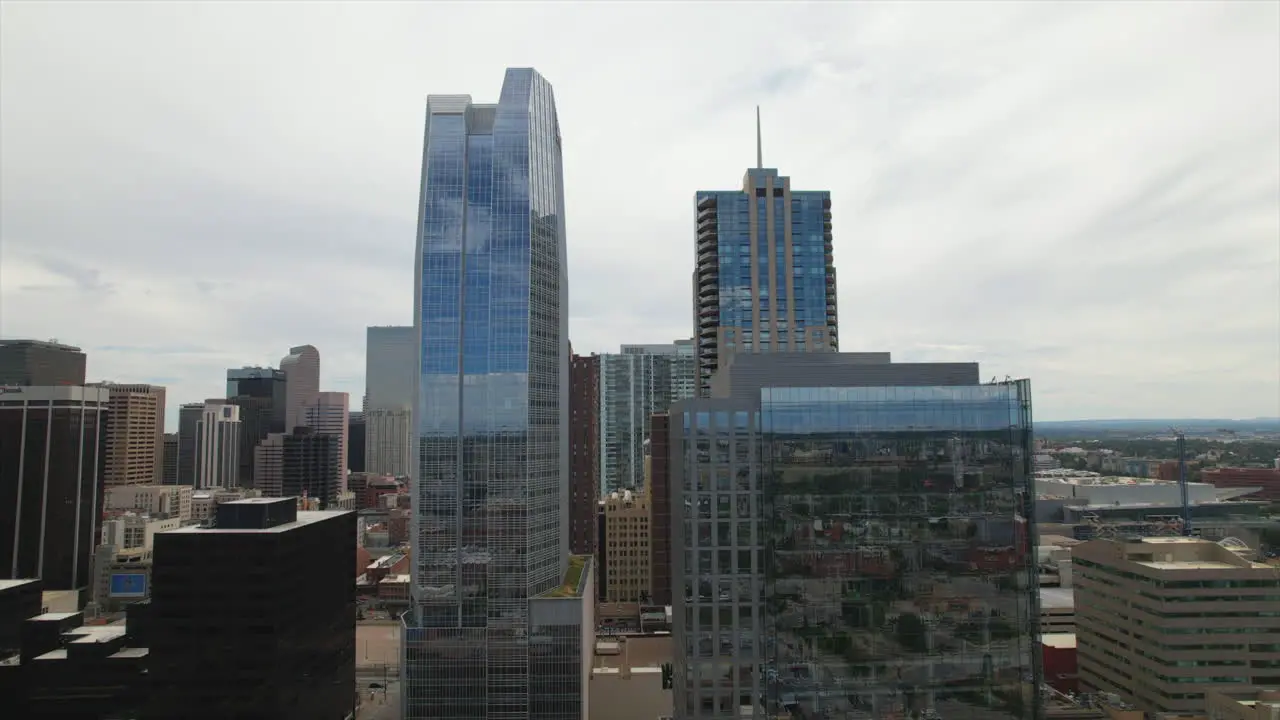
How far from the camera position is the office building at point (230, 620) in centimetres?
7069

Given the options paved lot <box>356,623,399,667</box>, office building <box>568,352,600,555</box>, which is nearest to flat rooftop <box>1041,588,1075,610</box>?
office building <box>568,352,600,555</box>

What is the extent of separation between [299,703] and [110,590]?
114183 millimetres

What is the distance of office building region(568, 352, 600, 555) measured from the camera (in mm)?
151375

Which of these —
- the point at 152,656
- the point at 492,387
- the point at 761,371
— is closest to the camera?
the point at 761,371

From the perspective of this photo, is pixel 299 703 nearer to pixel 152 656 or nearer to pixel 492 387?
pixel 152 656

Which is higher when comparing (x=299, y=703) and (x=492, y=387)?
(x=492, y=387)

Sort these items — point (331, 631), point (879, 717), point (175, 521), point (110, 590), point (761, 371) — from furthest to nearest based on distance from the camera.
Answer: point (175, 521), point (110, 590), point (331, 631), point (761, 371), point (879, 717)

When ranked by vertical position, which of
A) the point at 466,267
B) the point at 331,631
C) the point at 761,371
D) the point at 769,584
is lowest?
the point at 331,631

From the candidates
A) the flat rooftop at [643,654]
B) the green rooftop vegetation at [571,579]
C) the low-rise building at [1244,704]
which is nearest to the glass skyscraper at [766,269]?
the green rooftop vegetation at [571,579]

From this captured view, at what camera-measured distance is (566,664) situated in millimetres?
87062

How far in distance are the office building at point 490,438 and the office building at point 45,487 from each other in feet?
390

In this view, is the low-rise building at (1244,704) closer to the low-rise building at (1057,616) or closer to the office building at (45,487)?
the low-rise building at (1057,616)

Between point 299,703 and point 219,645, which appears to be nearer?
point 219,645

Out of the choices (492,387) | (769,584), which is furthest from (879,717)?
(492,387)
